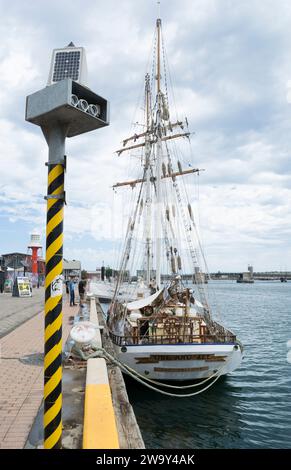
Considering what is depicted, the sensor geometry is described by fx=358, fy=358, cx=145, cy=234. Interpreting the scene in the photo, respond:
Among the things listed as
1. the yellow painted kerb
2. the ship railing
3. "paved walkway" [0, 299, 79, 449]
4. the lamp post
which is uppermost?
the lamp post

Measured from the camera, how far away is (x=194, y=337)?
11.7 m

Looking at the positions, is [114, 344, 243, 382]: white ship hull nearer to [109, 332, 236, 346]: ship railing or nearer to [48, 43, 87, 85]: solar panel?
[109, 332, 236, 346]: ship railing

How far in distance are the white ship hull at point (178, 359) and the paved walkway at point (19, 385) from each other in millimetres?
2711

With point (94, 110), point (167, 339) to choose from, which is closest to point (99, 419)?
point (94, 110)

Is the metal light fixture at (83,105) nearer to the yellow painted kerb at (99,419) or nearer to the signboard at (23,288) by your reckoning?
the yellow painted kerb at (99,419)

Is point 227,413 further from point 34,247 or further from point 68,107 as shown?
point 34,247

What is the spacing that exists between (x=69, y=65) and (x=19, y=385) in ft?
19.7

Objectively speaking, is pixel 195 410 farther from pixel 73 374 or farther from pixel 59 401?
pixel 59 401

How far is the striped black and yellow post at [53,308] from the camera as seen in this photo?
3768mm

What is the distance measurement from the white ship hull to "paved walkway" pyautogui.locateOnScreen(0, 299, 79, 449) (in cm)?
271

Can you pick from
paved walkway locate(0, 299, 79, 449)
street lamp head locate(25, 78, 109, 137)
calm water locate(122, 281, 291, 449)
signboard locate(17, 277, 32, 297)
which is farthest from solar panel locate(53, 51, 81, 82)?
signboard locate(17, 277, 32, 297)

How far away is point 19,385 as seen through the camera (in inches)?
278

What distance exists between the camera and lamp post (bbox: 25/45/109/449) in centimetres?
373
